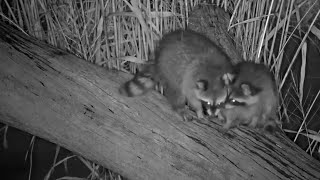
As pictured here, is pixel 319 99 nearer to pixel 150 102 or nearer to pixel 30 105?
pixel 150 102

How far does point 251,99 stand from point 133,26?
0.71 m

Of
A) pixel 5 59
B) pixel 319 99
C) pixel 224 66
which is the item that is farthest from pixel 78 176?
pixel 319 99

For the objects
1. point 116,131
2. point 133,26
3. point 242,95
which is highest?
point 133,26

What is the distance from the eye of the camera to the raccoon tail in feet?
6.25

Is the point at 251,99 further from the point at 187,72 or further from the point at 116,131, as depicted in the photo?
the point at 116,131

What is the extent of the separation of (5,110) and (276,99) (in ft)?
4.13

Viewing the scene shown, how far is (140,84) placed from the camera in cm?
196

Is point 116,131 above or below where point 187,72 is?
below

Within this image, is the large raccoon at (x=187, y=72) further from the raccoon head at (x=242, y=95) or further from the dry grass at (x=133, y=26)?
the dry grass at (x=133, y=26)

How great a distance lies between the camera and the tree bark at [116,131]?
182 centimetres

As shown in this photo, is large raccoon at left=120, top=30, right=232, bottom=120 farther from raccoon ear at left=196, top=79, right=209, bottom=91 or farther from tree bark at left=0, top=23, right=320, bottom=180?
tree bark at left=0, top=23, right=320, bottom=180

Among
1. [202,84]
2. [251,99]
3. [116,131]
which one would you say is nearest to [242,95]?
[251,99]

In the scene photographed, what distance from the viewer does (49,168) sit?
263 centimetres

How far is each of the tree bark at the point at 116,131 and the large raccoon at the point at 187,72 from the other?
0.39ft
